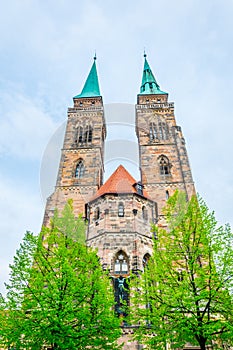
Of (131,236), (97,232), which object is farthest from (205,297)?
(97,232)

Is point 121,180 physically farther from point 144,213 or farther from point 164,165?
point 164,165

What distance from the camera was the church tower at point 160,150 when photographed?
2389cm

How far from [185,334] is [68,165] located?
18808mm

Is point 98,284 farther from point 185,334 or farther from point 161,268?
point 185,334

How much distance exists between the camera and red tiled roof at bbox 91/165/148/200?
775 inches

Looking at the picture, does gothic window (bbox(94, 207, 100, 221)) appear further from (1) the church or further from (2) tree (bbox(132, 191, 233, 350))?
(2) tree (bbox(132, 191, 233, 350))

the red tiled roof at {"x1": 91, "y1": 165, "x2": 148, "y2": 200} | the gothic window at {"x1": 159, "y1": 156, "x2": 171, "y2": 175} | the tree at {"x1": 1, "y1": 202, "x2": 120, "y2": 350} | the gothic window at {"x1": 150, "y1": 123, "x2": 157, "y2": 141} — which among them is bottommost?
the tree at {"x1": 1, "y1": 202, "x2": 120, "y2": 350}

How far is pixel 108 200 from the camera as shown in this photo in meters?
19.0

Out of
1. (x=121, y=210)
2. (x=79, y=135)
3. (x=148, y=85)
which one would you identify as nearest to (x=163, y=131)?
(x=79, y=135)

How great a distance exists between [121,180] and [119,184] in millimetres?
762

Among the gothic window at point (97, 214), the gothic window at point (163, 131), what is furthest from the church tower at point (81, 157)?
the gothic window at point (163, 131)

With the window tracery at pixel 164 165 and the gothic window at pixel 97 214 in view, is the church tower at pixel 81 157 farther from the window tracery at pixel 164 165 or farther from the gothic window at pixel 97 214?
the window tracery at pixel 164 165

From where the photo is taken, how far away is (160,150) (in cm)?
2675

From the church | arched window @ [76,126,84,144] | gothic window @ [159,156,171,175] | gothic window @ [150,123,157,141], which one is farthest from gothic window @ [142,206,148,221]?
arched window @ [76,126,84,144]
